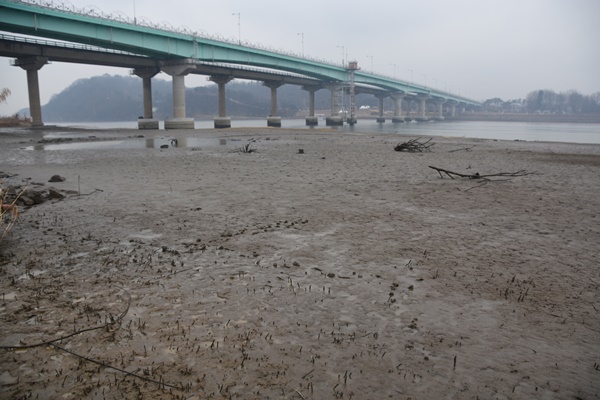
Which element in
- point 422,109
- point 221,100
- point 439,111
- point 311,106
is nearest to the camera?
point 221,100

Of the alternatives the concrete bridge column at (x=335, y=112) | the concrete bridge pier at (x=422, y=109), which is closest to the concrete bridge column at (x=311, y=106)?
the concrete bridge column at (x=335, y=112)

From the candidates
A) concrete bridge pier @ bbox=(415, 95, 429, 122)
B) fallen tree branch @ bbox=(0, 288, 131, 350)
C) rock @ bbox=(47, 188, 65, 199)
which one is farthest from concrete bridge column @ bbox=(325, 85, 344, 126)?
fallen tree branch @ bbox=(0, 288, 131, 350)

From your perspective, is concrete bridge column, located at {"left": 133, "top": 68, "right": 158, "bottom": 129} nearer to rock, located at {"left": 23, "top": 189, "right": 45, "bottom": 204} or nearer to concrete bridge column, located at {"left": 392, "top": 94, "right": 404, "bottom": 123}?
rock, located at {"left": 23, "top": 189, "right": 45, "bottom": 204}

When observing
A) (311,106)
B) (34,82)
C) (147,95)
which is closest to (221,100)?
(147,95)

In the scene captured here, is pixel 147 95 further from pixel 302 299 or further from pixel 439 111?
pixel 439 111

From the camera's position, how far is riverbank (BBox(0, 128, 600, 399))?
2.80 m

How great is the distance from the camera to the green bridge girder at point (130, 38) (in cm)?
4425

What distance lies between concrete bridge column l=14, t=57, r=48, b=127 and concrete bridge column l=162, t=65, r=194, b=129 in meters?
17.3

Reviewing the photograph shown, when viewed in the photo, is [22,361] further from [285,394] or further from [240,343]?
[285,394]

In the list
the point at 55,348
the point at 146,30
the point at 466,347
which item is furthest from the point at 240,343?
the point at 146,30

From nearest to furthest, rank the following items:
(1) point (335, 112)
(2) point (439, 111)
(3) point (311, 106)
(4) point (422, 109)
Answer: (1) point (335, 112) → (3) point (311, 106) → (4) point (422, 109) → (2) point (439, 111)

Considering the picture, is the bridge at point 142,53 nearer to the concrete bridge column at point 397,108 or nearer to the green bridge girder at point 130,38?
the green bridge girder at point 130,38

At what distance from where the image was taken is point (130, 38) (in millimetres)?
54250

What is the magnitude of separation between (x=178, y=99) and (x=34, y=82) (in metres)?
20.1
